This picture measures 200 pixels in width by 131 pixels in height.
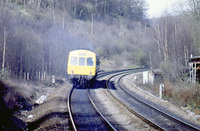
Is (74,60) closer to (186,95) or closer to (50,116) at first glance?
(50,116)

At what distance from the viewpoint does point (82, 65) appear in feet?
50.2

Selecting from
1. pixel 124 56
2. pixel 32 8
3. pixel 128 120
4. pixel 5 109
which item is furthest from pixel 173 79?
pixel 32 8

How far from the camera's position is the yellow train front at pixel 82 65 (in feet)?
49.6

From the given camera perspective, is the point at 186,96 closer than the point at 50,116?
No

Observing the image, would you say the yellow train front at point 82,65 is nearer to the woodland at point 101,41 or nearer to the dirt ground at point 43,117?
the woodland at point 101,41

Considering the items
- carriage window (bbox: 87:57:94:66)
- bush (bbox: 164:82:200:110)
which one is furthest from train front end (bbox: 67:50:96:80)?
bush (bbox: 164:82:200:110)

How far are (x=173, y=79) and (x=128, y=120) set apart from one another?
905 cm

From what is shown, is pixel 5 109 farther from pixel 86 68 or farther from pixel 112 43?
pixel 112 43

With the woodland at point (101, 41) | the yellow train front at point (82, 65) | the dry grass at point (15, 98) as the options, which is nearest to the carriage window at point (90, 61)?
the yellow train front at point (82, 65)

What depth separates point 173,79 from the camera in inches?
599

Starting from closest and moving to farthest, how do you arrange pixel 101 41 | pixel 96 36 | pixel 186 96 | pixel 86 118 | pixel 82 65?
pixel 86 118
pixel 186 96
pixel 82 65
pixel 101 41
pixel 96 36

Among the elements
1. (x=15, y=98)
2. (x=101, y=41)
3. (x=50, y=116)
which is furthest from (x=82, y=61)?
(x=101, y=41)

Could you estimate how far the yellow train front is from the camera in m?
15.1

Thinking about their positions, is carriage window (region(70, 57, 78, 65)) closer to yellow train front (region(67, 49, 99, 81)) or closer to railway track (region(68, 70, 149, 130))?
yellow train front (region(67, 49, 99, 81))
